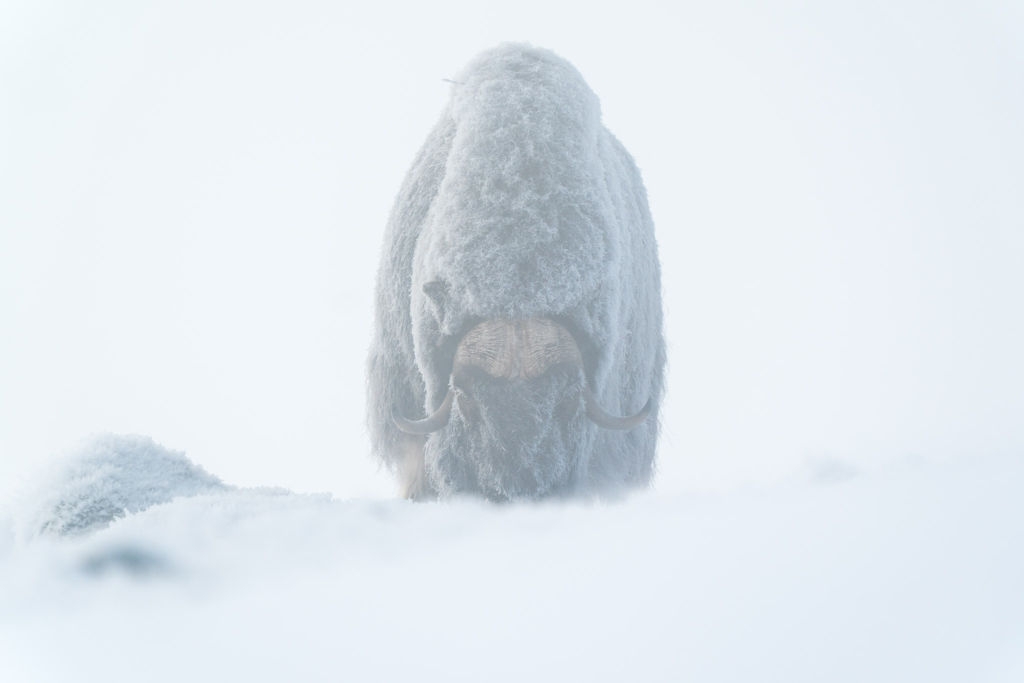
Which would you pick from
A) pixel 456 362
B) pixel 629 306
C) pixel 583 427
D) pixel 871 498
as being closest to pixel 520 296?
pixel 456 362

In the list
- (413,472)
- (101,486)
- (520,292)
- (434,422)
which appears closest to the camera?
(101,486)

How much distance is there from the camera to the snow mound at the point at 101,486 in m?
0.87

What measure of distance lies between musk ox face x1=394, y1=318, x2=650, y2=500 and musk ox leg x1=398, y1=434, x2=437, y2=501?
28 cm

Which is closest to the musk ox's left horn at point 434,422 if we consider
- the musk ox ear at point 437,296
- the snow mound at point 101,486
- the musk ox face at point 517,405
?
the musk ox face at point 517,405

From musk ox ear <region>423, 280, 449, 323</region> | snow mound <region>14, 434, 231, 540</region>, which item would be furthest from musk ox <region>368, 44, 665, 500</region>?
snow mound <region>14, 434, 231, 540</region>

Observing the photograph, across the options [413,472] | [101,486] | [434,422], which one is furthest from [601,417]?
[101,486]

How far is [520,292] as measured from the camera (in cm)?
104

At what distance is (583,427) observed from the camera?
1.16 metres

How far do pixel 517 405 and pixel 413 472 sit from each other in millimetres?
511

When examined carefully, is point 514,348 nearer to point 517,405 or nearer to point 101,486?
point 517,405

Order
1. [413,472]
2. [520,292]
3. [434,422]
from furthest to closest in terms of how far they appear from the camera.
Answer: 1. [413,472]
2. [434,422]
3. [520,292]

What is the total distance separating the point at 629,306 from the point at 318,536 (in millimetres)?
975

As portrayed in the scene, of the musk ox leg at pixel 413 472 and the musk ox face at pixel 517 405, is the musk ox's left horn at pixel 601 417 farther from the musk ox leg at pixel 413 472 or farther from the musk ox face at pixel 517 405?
the musk ox leg at pixel 413 472

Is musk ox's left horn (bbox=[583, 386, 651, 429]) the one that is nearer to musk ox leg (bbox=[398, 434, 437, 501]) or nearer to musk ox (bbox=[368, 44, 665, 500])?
musk ox (bbox=[368, 44, 665, 500])
